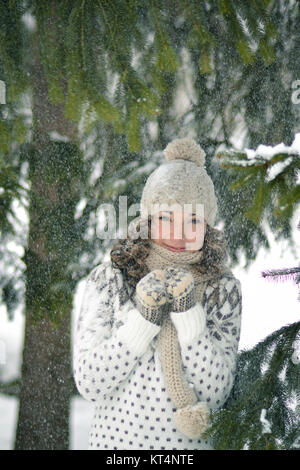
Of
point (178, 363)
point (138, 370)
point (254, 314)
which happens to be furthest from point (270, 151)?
point (254, 314)

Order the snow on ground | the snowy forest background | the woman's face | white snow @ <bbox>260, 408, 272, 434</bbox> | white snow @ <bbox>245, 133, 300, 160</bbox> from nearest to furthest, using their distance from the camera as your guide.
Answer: white snow @ <bbox>245, 133, 300, 160</bbox>
white snow @ <bbox>260, 408, 272, 434</bbox>
the woman's face
the snowy forest background
the snow on ground

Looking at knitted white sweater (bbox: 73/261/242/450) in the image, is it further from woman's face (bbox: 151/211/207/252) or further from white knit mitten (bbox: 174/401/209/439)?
woman's face (bbox: 151/211/207/252)

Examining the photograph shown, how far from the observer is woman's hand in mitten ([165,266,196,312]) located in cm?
232

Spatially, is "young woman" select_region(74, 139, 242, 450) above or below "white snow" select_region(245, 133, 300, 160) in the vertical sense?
below

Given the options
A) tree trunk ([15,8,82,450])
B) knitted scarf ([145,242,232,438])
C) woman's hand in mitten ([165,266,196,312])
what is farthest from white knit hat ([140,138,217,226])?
tree trunk ([15,8,82,450])

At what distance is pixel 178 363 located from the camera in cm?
238

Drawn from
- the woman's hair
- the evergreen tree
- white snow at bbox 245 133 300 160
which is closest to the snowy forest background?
the woman's hair

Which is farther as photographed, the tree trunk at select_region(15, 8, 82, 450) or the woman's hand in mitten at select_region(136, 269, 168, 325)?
the tree trunk at select_region(15, 8, 82, 450)

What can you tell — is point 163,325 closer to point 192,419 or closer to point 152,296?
point 152,296

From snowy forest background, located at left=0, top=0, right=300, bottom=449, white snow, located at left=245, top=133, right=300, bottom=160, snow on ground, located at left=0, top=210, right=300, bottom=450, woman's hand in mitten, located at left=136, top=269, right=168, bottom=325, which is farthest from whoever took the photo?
snow on ground, located at left=0, top=210, right=300, bottom=450

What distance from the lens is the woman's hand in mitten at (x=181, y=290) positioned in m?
2.32

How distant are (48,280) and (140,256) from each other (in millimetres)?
1515

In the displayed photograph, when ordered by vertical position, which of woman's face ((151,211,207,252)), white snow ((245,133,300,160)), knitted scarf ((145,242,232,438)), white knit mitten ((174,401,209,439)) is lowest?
white knit mitten ((174,401,209,439))
